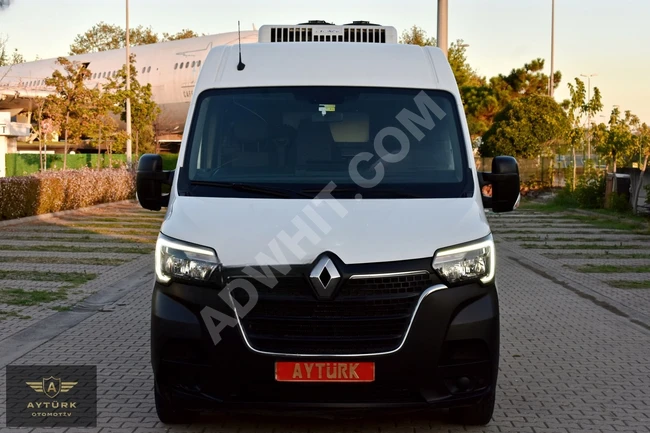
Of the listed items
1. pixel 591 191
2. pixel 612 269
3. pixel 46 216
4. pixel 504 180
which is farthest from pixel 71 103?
pixel 504 180

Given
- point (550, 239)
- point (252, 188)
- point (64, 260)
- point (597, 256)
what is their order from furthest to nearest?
point (550, 239)
point (597, 256)
point (64, 260)
point (252, 188)

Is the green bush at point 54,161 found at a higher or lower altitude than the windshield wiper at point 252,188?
lower

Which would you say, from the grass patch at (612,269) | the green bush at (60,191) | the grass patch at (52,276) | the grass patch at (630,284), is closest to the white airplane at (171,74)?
the green bush at (60,191)

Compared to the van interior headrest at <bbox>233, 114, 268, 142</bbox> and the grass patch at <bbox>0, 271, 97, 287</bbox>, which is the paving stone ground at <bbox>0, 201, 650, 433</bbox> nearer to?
the grass patch at <bbox>0, 271, 97, 287</bbox>

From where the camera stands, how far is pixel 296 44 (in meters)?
7.21

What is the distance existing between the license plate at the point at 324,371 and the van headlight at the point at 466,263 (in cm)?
66

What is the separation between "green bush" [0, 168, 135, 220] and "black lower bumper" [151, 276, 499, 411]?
17.5 m

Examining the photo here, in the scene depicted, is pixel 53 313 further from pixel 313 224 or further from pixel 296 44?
pixel 313 224

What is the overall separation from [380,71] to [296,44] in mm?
775

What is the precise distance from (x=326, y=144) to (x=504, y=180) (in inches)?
48.3

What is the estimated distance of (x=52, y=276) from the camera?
1341cm

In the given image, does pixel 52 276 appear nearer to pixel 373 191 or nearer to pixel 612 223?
pixel 373 191

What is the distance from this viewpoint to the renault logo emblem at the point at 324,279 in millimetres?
5234

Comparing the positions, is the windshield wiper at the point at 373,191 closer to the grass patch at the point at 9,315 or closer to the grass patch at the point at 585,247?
the grass patch at the point at 9,315
